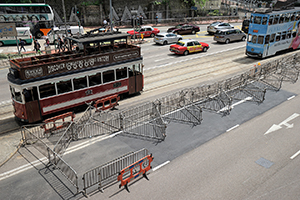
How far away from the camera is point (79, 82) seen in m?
15.4

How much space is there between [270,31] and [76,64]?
20.7 metres

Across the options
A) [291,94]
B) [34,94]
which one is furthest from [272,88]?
[34,94]

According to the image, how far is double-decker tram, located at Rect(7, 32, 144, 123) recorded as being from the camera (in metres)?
13.4

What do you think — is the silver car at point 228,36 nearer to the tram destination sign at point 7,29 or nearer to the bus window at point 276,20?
the bus window at point 276,20

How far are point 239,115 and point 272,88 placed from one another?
603cm

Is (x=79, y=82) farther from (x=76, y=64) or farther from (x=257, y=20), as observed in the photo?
(x=257, y=20)

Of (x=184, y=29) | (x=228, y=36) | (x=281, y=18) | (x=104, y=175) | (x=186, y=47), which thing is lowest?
(x=104, y=175)

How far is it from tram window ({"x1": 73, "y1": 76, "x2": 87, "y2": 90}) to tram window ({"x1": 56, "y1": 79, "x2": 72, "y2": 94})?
15.2 inches

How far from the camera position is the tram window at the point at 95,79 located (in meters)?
15.8

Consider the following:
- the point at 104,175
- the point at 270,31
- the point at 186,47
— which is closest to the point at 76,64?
the point at 104,175

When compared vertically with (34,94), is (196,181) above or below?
below

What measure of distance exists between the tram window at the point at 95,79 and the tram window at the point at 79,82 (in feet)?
1.30

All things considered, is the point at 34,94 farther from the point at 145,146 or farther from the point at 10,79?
the point at 145,146

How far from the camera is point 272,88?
1956 centimetres
